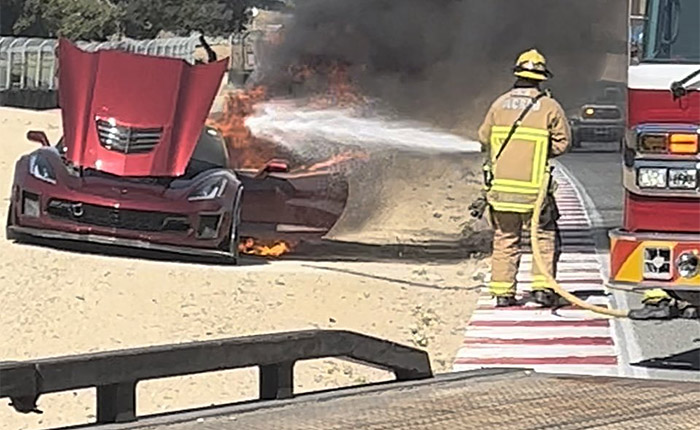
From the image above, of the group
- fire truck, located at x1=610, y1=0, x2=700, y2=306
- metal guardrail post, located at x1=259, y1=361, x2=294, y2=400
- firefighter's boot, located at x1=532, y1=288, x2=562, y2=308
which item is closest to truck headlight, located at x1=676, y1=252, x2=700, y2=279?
fire truck, located at x1=610, y1=0, x2=700, y2=306

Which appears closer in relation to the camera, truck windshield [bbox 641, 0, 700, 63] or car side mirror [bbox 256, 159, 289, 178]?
truck windshield [bbox 641, 0, 700, 63]

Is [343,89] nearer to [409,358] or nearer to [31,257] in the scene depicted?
[31,257]

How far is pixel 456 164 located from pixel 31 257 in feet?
33.8

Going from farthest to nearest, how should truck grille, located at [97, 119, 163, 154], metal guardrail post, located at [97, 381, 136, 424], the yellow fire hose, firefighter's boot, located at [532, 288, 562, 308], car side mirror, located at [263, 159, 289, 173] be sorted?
car side mirror, located at [263, 159, 289, 173], truck grille, located at [97, 119, 163, 154], firefighter's boot, located at [532, 288, 562, 308], the yellow fire hose, metal guardrail post, located at [97, 381, 136, 424]

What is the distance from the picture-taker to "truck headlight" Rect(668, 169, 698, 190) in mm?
7293

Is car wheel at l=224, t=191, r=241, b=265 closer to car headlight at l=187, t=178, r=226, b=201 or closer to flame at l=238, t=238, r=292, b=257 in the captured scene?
car headlight at l=187, t=178, r=226, b=201

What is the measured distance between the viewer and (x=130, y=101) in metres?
14.4

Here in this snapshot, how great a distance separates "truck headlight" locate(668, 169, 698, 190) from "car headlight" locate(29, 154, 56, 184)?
24.7 ft

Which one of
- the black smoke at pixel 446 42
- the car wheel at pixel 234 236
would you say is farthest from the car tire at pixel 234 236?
the black smoke at pixel 446 42

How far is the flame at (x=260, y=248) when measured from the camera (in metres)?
→ 14.0

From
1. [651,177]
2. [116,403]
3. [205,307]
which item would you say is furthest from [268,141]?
[116,403]

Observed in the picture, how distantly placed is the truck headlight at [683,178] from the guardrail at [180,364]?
99.7 inches

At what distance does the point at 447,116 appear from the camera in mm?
17953

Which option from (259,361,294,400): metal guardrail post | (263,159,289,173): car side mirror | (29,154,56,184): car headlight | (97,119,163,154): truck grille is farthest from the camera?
(263,159,289,173): car side mirror
